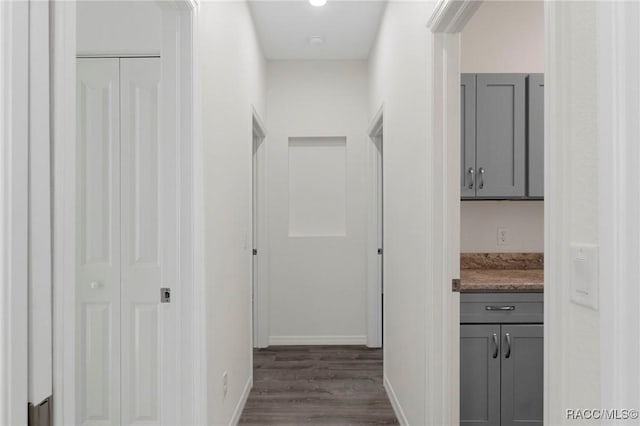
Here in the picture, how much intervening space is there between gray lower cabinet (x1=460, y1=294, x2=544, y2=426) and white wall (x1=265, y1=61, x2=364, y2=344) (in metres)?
2.08

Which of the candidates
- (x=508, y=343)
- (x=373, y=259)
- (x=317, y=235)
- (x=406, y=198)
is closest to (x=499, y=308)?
(x=508, y=343)

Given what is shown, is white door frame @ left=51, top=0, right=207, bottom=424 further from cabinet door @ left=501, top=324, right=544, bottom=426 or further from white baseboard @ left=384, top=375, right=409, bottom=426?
cabinet door @ left=501, top=324, right=544, bottom=426

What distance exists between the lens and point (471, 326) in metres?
2.40

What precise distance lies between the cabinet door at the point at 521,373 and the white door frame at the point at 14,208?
222 cm

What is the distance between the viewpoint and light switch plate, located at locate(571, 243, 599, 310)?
0.80 meters

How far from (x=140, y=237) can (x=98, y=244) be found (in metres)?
0.23

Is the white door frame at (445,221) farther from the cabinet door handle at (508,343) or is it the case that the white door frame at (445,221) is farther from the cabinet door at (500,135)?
the cabinet door at (500,135)

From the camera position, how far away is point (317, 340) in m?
4.48

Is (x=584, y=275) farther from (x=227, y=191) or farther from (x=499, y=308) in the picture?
(x=227, y=191)

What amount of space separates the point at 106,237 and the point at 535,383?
239 centimetres

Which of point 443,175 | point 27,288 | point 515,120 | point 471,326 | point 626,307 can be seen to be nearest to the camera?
point 626,307

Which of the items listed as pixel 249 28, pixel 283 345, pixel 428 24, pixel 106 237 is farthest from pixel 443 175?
pixel 283 345

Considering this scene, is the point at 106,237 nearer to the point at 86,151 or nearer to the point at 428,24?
the point at 86,151

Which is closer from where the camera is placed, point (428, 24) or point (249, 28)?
point (428, 24)
